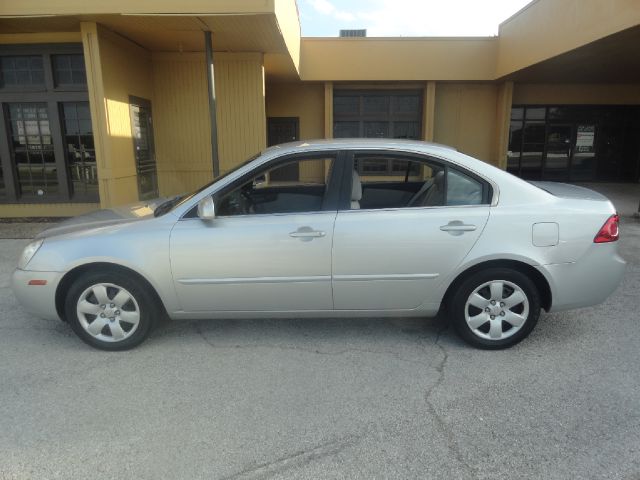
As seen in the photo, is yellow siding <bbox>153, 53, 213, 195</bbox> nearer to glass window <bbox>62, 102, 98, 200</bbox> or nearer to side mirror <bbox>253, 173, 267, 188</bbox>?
glass window <bbox>62, 102, 98, 200</bbox>

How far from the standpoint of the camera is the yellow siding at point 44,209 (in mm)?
9375

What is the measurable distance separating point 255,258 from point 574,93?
610 inches

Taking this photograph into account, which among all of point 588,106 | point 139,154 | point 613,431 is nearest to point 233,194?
point 613,431

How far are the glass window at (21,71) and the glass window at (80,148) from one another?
2.36 feet

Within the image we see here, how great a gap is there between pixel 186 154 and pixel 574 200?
8971mm

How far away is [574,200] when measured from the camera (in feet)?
12.0

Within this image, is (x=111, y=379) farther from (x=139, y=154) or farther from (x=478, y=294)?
(x=139, y=154)

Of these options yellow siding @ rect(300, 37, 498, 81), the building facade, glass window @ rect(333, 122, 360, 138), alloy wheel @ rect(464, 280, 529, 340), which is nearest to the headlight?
the building facade

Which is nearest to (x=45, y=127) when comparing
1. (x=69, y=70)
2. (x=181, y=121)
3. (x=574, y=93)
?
(x=69, y=70)

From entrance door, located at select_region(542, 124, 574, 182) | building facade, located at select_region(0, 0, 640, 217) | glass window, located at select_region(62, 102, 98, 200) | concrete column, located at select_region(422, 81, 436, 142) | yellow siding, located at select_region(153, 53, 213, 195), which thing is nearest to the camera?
building facade, located at select_region(0, 0, 640, 217)

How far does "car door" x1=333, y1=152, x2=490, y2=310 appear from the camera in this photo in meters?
3.49

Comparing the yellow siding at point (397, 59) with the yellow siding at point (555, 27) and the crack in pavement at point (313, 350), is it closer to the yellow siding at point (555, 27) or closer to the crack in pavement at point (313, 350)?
the yellow siding at point (555, 27)

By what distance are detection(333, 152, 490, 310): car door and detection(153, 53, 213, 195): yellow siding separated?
7.89m

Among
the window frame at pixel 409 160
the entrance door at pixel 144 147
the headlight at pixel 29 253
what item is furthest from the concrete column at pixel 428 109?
the headlight at pixel 29 253
